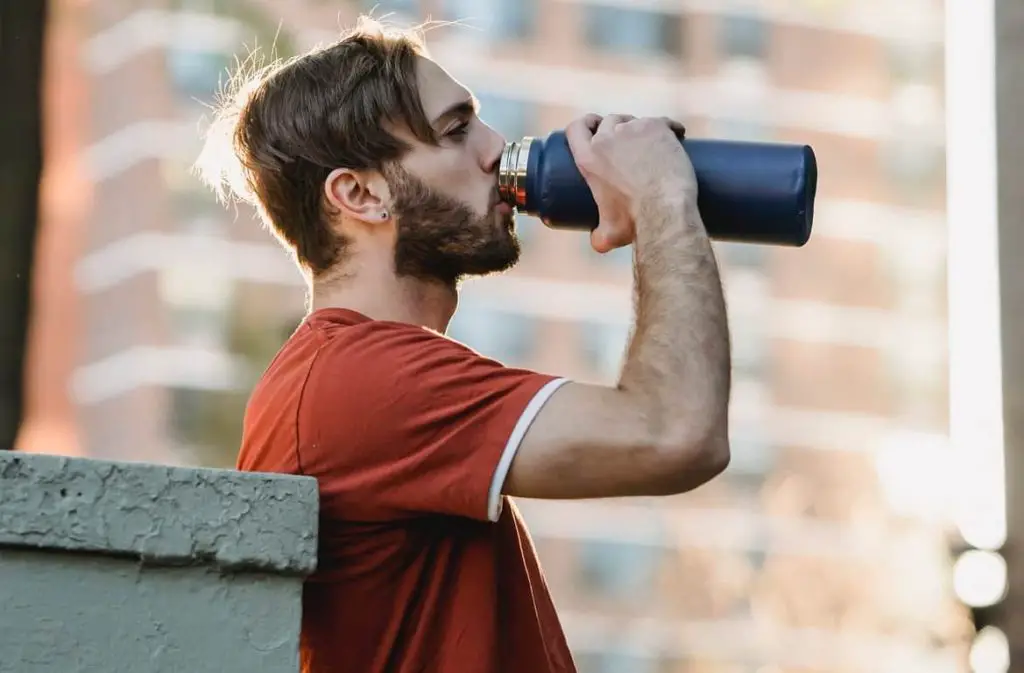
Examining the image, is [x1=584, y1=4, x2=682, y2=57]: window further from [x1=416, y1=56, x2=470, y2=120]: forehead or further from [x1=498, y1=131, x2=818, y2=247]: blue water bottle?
[x1=498, y1=131, x2=818, y2=247]: blue water bottle

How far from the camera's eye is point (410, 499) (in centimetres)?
205

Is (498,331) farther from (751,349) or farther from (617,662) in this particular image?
(617,662)

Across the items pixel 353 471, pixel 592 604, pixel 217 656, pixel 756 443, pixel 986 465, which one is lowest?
pixel 592 604

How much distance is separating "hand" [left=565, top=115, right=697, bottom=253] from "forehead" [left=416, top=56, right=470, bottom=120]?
0.72 feet

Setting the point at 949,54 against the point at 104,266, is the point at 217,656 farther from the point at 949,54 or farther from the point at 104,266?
the point at 949,54

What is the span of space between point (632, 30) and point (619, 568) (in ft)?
31.4

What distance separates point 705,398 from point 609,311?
29.4 metres

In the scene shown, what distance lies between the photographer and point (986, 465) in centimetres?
1085

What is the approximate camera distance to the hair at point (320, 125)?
97.4 inches

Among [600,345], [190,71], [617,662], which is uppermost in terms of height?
[190,71]

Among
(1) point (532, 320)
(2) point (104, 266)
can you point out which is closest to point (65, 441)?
(2) point (104, 266)

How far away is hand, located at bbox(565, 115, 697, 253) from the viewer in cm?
228

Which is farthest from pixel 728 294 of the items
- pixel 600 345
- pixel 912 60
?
pixel 912 60

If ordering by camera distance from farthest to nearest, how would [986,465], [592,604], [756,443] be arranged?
[756,443], [592,604], [986,465]
